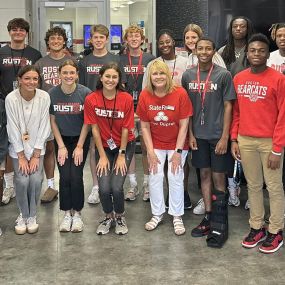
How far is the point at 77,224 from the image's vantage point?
3.89 m

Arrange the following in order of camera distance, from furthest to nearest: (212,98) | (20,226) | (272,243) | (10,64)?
1. (10,64)
2. (20,226)
3. (212,98)
4. (272,243)

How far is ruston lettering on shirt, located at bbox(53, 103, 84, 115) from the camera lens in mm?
3824

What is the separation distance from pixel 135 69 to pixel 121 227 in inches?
65.2

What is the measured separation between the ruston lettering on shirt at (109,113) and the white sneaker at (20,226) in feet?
3.62

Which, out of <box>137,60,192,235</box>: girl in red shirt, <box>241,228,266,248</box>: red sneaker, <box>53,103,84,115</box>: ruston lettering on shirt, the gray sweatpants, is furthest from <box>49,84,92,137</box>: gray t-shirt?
<box>241,228,266,248</box>: red sneaker

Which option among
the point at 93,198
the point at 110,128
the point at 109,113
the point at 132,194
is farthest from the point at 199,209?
the point at 109,113

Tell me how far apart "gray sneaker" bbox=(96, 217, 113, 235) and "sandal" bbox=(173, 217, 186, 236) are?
1.79ft

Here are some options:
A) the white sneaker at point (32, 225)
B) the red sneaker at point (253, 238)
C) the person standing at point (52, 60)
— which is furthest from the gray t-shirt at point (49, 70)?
the red sneaker at point (253, 238)

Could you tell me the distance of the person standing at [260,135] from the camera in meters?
3.29

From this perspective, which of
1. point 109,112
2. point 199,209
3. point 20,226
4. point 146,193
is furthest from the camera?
point 146,193

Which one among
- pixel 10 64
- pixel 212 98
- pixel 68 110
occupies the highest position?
pixel 10 64

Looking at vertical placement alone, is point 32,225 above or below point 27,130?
below

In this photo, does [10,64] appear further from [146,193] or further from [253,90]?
[253,90]

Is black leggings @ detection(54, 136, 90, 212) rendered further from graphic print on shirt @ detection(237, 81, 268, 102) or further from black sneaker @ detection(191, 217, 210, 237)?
graphic print on shirt @ detection(237, 81, 268, 102)
